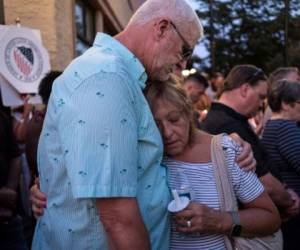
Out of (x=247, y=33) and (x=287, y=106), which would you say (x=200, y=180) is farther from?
(x=247, y=33)

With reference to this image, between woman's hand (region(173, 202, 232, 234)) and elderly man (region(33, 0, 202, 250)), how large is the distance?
88mm

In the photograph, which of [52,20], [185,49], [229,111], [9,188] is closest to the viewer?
[185,49]

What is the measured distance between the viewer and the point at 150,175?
6.75 ft

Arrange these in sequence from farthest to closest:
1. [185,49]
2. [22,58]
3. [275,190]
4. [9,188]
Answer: [22,58] < [9,188] < [275,190] < [185,49]

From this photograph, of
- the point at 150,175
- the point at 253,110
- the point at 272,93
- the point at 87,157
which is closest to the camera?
the point at 87,157

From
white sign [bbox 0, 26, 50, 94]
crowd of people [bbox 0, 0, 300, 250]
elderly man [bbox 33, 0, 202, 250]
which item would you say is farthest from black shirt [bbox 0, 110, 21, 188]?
elderly man [bbox 33, 0, 202, 250]

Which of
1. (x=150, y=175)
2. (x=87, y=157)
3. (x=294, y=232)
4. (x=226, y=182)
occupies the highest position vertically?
(x=87, y=157)

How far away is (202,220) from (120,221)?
612mm

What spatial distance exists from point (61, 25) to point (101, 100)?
4281 mm

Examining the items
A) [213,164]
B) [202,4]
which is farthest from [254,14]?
[213,164]

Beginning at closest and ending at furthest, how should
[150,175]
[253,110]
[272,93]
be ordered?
[150,175]
[253,110]
[272,93]

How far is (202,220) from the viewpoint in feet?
7.65

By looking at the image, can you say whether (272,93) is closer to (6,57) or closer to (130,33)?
(6,57)

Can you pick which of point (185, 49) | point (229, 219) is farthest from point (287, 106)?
point (185, 49)
